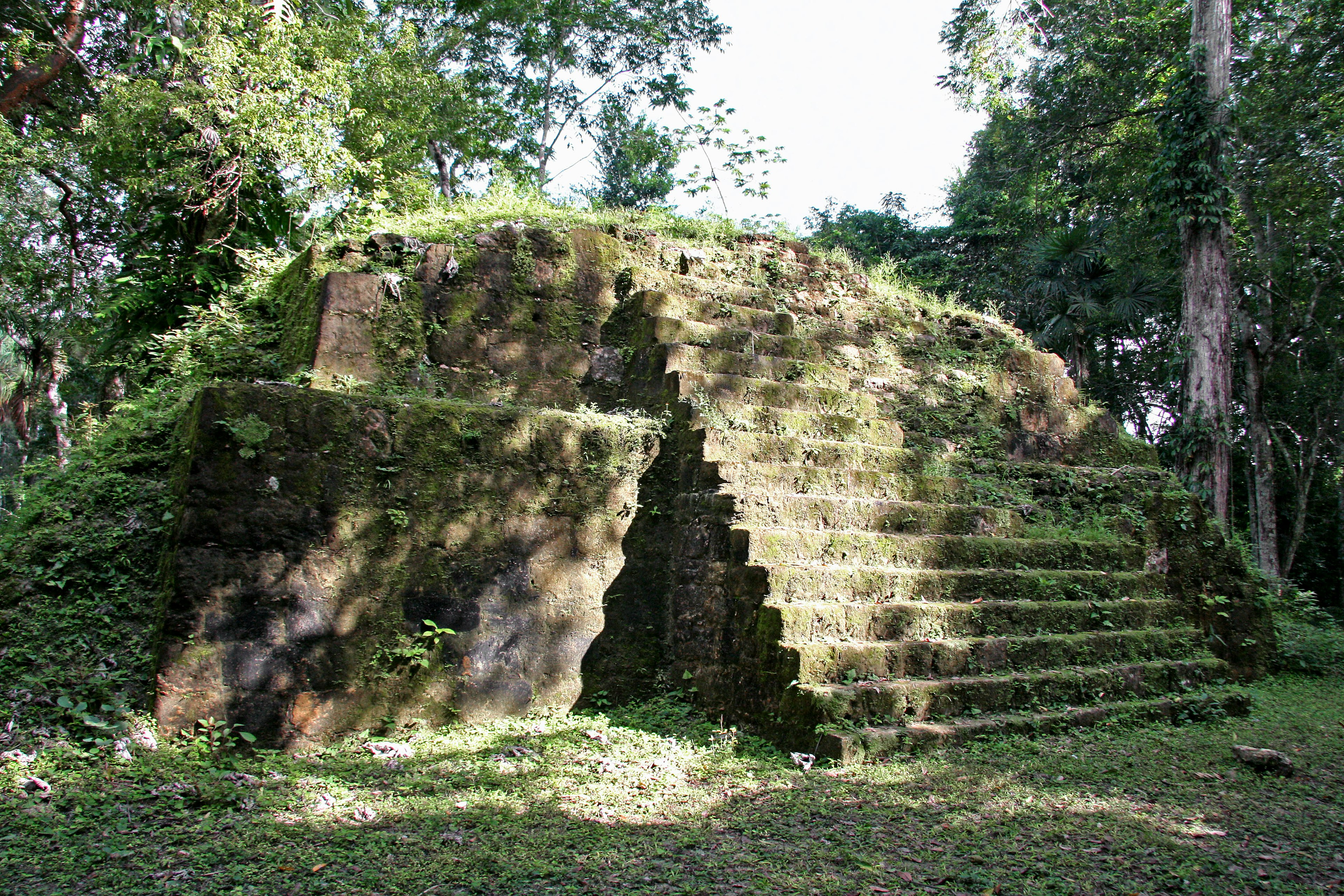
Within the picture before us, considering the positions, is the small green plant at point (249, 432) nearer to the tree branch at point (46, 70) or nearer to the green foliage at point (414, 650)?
the green foliage at point (414, 650)

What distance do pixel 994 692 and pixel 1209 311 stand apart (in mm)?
8989

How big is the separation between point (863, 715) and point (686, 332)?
3193 millimetres

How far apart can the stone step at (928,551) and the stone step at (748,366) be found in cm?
159

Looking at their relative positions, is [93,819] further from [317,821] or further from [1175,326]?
[1175,326]

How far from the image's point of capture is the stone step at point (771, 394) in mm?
5324

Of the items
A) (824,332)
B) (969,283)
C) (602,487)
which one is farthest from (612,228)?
(969,283)

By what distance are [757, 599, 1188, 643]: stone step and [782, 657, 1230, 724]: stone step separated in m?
0.26

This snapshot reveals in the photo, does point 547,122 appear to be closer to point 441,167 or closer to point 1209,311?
point 441,167

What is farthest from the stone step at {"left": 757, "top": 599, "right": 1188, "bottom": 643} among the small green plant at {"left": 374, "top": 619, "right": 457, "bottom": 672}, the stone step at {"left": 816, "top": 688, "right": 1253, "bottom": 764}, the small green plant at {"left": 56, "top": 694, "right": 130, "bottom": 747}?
the small green plant at {"left": 56, "top": 694, "right": 130, "bottom": 747}

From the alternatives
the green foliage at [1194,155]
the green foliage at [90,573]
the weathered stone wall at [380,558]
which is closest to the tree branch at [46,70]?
the green foliage at [90,573]

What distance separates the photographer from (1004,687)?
4207mm

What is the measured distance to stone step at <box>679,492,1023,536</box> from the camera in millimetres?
4477

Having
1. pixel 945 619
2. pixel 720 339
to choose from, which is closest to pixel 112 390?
pixel 720 339

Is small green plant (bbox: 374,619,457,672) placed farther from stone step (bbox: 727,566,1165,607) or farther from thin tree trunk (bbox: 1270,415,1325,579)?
thin tree trunk (bbox: 1270,415,1325,579)
